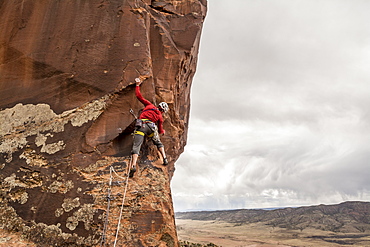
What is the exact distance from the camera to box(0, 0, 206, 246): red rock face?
7.66 metres

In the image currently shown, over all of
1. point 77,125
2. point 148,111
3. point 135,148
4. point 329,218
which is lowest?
point 329,218

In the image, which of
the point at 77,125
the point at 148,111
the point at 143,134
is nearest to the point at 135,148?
the point at 143,134

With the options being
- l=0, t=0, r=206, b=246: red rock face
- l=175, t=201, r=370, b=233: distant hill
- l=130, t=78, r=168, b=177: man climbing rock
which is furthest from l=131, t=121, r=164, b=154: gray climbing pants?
l=175, t=201, r=370, b=233: distant hill

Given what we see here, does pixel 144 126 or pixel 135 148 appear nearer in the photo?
pixel 135 148

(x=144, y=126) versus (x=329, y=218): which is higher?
(x=144, y=126)

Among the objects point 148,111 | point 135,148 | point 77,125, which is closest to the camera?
point 135,148

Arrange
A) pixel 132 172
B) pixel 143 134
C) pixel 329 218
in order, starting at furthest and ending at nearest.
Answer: pixel 329 218, pixel 143 134, pixel 132 172

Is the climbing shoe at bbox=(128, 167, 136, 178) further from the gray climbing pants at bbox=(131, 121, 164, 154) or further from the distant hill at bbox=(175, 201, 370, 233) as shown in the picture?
the distant hill at bbox=(175, 201, 370, 233)

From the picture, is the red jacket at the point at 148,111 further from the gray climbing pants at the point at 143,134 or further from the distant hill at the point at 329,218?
the distant hill at the point at 329,218

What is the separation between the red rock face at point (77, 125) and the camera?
25.1 ft

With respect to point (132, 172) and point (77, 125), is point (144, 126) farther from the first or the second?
point (77, 125)

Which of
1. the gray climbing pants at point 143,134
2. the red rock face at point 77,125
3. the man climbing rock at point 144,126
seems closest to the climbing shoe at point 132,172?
the man climbing rock at point 144,126

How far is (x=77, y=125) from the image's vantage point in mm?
8859

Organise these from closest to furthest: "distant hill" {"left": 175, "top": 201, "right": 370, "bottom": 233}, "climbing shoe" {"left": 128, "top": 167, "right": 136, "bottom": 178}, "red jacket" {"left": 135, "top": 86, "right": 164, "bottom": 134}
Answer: "climbing shoe" {"left": 128, "top": 167, "right": 136, "bottom": 178}
"red jacket" {"left": 135, "top": 86, "right": 164, "bottom": 134}
"distant hill" {"left": 175, "top": 201, "right": 370, "bottom": 233}
